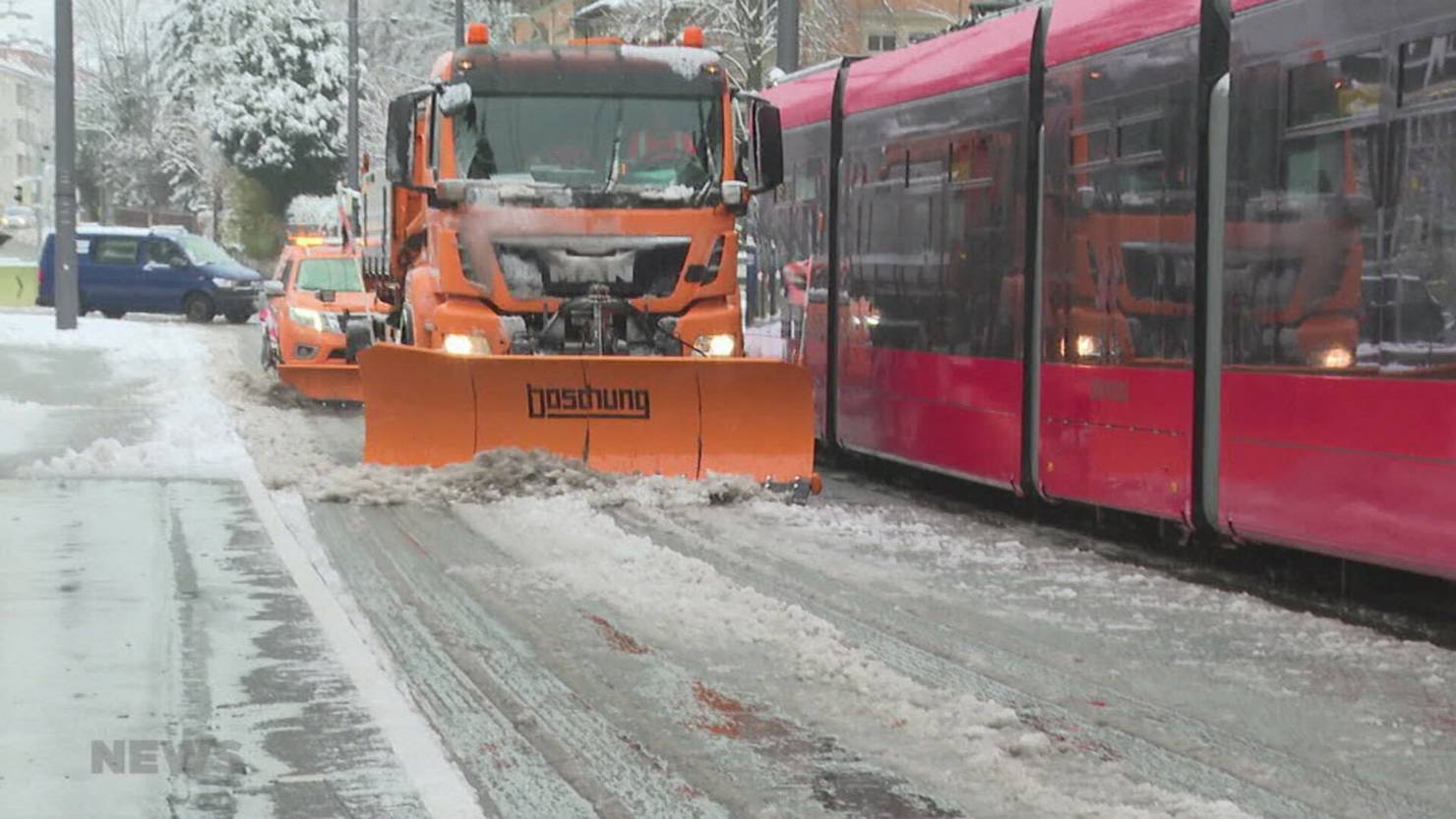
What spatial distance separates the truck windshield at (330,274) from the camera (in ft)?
86.6

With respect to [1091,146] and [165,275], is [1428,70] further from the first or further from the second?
[165,275]

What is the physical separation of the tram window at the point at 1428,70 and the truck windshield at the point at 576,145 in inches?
276

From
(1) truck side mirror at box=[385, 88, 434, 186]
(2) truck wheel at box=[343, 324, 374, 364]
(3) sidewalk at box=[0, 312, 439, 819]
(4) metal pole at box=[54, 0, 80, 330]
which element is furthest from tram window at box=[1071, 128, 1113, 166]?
(4) metal pole at box=[54, 0, 80, 330]

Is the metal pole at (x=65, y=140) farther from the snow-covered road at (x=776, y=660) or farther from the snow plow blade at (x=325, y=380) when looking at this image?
the snow-covered road at (x=776, y=660)

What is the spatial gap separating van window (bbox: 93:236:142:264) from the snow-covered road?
35353 millimetres

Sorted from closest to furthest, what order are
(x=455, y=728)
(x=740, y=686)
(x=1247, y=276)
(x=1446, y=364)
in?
(x=455, y=728)
(x=740, y=686)
(x=1446, y=364)
(x=1247, y=276)

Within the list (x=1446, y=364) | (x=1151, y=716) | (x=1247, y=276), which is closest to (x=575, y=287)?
(x=1247, y=276)

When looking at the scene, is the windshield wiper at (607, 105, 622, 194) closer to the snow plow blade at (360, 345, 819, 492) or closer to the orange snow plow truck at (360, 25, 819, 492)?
the orange snow plow truck at (360, 25, 819, 492)

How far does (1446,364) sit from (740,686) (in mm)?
3144

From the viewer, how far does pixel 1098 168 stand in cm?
1245

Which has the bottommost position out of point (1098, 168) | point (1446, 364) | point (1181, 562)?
point (1181, 562)

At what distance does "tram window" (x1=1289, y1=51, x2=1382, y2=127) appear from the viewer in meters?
9.62

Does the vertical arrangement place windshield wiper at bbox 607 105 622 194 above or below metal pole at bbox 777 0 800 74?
below

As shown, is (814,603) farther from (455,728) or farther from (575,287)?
(575,287)
